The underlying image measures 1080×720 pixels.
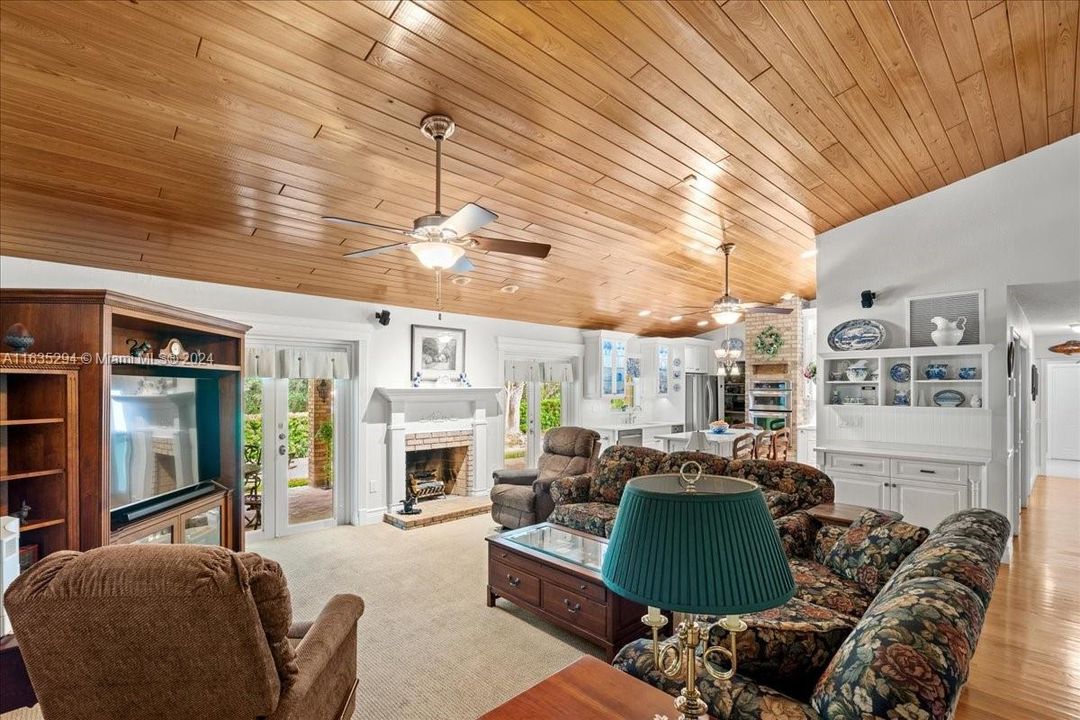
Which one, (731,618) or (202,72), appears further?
(202,72)

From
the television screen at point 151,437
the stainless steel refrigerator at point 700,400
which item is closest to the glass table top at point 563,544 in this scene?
the television screen at point 151,437

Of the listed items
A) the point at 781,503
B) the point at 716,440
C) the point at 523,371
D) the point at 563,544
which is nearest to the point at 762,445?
the point at 716,440

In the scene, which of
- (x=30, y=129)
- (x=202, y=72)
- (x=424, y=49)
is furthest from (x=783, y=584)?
(x=30, y=129)

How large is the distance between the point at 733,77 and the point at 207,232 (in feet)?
11.7

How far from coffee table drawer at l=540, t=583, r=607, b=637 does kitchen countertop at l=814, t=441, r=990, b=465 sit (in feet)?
10.0

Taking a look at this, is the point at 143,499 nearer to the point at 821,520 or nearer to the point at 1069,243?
the point at 821,520

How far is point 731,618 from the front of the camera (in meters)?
1.22

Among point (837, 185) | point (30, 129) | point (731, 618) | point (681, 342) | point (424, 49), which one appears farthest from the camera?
point (681, 342)

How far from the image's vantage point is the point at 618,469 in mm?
4684

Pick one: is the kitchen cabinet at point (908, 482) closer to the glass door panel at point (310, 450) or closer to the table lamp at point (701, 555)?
the table lamp at point (701, 555)

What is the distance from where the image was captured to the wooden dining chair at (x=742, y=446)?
6.90m

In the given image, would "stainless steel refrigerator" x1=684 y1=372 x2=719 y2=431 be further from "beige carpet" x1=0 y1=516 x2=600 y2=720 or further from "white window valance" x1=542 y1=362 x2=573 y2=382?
"beige carpet" x1=0 y1=516 x2=600 y2=720

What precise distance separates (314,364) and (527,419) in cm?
325

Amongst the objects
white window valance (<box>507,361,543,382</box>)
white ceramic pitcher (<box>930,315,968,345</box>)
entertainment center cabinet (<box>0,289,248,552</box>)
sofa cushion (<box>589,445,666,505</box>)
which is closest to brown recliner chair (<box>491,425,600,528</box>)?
sofa cushion (<box>589,445,666,505</box>)
